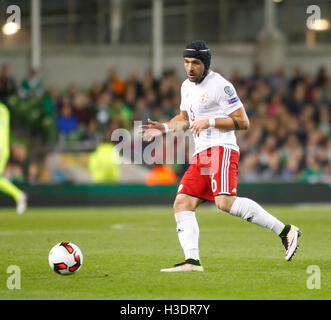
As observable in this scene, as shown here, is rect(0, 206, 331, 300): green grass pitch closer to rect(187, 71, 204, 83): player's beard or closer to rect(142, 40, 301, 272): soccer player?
rect(142, 40, 301, 272): soccer player

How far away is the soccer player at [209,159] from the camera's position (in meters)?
8.05

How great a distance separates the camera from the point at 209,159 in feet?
27.0

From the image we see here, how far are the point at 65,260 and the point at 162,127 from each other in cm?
174

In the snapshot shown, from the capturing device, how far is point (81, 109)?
20.4m

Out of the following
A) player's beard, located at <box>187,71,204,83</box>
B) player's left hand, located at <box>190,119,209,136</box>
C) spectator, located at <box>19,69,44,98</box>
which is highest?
player's beard, located at <box>187,71,204,83</box>

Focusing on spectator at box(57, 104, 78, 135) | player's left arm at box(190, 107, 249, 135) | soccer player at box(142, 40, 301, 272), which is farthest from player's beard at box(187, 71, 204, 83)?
spectator at box(57, 104, 78, 135)

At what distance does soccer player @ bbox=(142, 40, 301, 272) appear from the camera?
8.05 meters

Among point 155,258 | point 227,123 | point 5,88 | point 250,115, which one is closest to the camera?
point 227,123

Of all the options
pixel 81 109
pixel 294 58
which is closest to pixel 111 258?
pixel 81 109

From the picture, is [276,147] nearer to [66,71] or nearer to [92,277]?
[66,71]

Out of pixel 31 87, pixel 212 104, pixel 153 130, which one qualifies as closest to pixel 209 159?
pixel 212 104

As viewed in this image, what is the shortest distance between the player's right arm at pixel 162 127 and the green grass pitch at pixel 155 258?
1.36 m

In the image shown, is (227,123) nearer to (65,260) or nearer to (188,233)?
(188,233)
